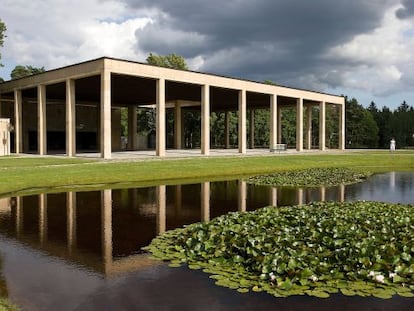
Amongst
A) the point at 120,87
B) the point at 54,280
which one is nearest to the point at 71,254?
the point at 54,280

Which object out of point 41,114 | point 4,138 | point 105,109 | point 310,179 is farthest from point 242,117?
point 310,179

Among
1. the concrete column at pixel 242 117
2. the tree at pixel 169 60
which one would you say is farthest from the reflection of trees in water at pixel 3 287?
the tree at pixel 169 60

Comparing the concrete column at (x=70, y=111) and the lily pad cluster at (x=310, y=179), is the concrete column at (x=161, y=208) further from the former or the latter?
the concrete column at (x=70, y=111)

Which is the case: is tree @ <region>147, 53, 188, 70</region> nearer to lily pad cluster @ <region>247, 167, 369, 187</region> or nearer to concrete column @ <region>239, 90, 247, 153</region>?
concrete column @ <region>239, 90, 247, 153</region>

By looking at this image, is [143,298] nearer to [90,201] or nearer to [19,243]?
[19,243]

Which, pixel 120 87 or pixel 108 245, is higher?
pixel 120 87

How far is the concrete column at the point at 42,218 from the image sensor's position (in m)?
10.2

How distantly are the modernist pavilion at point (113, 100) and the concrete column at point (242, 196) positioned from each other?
1684cm

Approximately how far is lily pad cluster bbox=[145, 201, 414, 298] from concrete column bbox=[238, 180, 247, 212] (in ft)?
11.0

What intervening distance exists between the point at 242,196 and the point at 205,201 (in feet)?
6.35

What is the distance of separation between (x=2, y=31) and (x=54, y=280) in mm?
48232

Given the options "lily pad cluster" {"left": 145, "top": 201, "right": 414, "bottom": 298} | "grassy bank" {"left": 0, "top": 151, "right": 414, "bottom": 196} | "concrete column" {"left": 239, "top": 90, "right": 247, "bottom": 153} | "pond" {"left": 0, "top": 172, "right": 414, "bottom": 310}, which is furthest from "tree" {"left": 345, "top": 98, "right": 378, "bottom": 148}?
"lily pad cluster" {"left": 145, "top": 201, "right": 414, "bottom": 298}

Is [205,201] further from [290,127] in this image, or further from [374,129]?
[374,129]

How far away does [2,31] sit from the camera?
4778 cm
